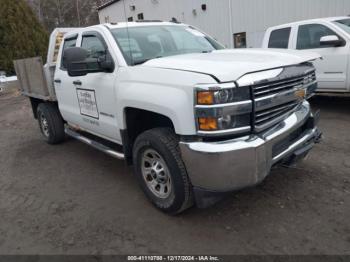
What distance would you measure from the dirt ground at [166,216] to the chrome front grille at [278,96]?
0.97 meters

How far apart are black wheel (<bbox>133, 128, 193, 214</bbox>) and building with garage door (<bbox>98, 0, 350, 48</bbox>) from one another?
21.9 feet

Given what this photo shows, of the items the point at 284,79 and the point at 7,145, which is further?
the point at 7,145

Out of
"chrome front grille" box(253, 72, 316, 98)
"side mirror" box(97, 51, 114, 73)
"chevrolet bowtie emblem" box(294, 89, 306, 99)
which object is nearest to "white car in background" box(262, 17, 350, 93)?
"chevrolet bowtie emblem" box(294, 89, 306, 99)

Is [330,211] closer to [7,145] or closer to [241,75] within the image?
[241,75]

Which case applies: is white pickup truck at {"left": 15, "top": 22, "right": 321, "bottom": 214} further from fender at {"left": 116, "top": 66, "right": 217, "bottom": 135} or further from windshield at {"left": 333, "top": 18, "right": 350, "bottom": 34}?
windshield at {"left": 333, "top": 18, "right": 350, "bottom": 34}

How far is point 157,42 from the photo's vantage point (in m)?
4.07

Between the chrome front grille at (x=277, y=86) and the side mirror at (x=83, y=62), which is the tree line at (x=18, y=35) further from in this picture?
the chrome front grille at (x=277, y=86)

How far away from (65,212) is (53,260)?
86 cm

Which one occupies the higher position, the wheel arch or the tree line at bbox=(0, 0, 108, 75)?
the tree line at bbox=(0, 0, 108, 75)

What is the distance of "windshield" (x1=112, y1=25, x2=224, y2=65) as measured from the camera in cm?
379

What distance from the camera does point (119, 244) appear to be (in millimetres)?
3045

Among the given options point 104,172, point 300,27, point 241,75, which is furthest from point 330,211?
point 300,27

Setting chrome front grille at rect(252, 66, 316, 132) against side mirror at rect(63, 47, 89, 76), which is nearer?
chrome front grille at rect(252, 66, 316, 132)

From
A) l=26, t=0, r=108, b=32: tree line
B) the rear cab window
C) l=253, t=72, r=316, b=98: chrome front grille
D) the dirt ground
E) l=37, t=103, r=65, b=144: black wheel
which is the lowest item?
the dirt ground
